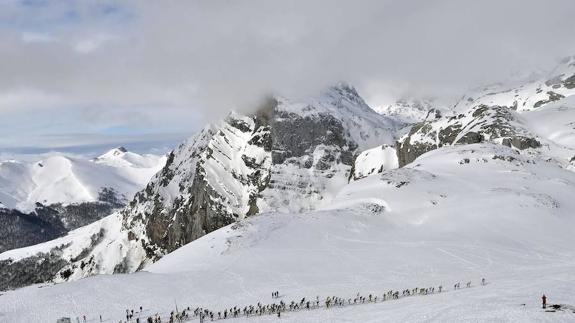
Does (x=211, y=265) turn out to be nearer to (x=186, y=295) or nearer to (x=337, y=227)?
(x=186, y=295)

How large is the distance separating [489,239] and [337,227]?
2986 cm

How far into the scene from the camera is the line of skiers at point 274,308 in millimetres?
77500

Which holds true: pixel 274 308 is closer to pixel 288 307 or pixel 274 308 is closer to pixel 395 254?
pixel 288 307

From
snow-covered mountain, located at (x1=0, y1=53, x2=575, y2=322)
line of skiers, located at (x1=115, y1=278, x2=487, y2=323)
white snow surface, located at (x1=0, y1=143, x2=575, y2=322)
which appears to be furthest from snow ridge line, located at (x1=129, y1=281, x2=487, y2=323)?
snow-covered mountain, located at (x1=0, y1=53, x2=575, y2=322)

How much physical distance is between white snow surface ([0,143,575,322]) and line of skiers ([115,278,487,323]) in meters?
2.48

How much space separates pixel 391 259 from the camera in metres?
108

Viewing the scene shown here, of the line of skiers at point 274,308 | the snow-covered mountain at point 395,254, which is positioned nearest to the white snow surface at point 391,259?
the snow-covered mountain at point 395,254

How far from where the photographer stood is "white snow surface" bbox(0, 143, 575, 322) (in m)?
74.1

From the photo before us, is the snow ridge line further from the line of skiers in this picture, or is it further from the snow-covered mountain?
the snow-covered mountain

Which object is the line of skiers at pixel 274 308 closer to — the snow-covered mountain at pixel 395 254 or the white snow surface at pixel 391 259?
the white snow surface at pixel 391 259

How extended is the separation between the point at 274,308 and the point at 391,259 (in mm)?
35046

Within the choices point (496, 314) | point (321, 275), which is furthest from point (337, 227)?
point (496, 314)

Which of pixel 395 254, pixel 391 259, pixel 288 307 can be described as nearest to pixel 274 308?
pixel 288 307

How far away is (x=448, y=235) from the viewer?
124562 millimetres
